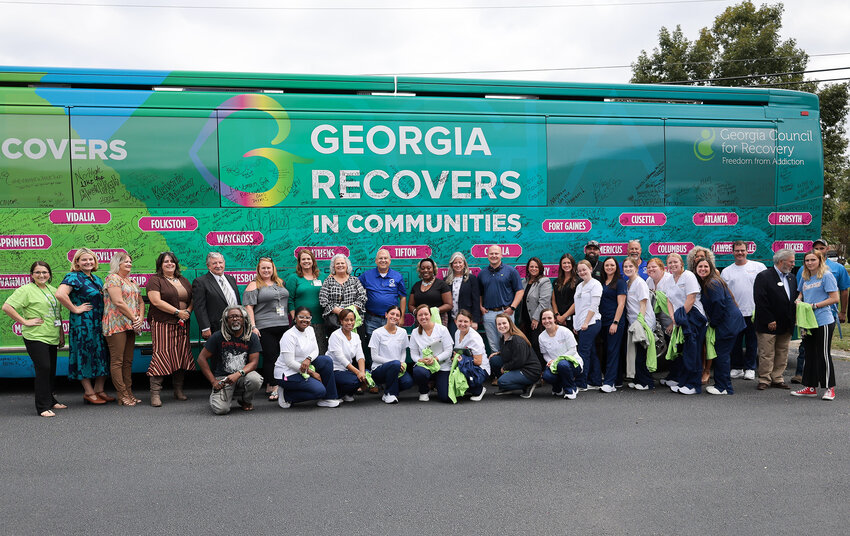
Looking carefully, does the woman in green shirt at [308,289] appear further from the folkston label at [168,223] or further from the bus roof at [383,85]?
the bus roof at [383,85]

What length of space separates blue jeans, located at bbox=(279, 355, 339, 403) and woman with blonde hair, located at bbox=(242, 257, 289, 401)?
60cm

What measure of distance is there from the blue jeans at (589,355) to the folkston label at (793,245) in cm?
312

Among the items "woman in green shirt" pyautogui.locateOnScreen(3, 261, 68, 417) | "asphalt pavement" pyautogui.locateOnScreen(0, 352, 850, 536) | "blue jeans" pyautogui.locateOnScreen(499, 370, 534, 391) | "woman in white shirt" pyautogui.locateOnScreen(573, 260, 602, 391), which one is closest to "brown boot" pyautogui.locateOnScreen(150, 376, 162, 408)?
"asphalt pavement" pyautogui.locateOnScreen(0, 352, 850, 536)

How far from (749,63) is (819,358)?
14.4 m

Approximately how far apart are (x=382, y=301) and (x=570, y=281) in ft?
7.81

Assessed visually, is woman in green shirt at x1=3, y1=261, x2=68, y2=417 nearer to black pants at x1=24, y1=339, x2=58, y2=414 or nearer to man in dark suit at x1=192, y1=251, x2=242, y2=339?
black pants at x1=24, y1=339, x2=58, y2=414

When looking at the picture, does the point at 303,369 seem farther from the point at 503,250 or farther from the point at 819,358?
the point at 819,358

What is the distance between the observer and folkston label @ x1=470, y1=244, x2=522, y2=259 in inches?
311

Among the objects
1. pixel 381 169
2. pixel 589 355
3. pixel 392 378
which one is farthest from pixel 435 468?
pixel 381 169

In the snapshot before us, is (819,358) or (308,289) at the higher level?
(308,289)

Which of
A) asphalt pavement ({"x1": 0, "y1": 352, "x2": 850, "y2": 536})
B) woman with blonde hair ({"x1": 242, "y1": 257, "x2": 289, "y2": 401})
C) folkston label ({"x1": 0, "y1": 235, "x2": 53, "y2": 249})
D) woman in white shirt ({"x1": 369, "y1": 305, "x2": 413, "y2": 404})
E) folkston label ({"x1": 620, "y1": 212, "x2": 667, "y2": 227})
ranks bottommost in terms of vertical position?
asphalt pavement ({"x1": 0, "y1": 352, "x2": 850, "y2": 536})

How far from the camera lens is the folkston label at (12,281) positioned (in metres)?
6.81

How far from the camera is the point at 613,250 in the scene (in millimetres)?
8180

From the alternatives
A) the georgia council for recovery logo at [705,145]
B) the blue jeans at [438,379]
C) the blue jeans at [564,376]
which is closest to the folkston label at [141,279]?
the blue jeans at [438,379]
